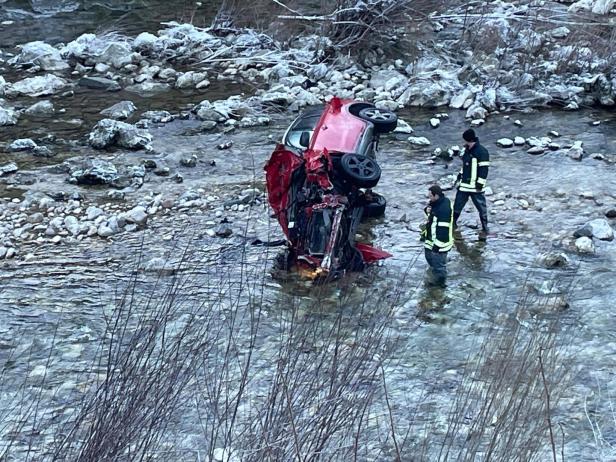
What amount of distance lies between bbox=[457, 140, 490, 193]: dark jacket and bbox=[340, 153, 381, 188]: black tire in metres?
1.62

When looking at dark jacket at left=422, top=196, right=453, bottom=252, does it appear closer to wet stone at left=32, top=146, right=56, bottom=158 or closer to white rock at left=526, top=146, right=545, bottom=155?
white rock at left=526, top=146, right=545, bottom=155

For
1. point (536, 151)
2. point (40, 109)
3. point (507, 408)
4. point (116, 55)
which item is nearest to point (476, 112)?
point (536, 151)

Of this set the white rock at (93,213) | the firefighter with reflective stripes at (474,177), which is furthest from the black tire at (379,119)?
the white rock at (93,213)

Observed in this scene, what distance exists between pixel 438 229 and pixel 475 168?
143 centimetres

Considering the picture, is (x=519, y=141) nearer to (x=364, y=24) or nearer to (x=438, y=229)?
(x=438, y=229)

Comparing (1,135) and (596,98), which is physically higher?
(596,98)

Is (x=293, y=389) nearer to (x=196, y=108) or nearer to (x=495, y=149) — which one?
(x=495, y=149)

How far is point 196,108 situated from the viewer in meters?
13.4

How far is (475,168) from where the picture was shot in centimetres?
884

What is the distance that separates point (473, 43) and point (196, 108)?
18.9ft

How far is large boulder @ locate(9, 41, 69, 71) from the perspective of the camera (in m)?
15.9

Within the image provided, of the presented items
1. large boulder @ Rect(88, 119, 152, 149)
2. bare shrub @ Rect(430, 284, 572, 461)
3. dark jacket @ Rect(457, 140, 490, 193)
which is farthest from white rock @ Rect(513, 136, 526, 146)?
bare shrub @ Rect(430, 284, 572, 461)

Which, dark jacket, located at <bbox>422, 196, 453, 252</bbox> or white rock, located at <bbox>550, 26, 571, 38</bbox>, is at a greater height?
dark jacket, located at <bbox>422, 196, 453, 252</bbox>

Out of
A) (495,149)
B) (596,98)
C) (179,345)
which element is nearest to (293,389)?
(179,345)
